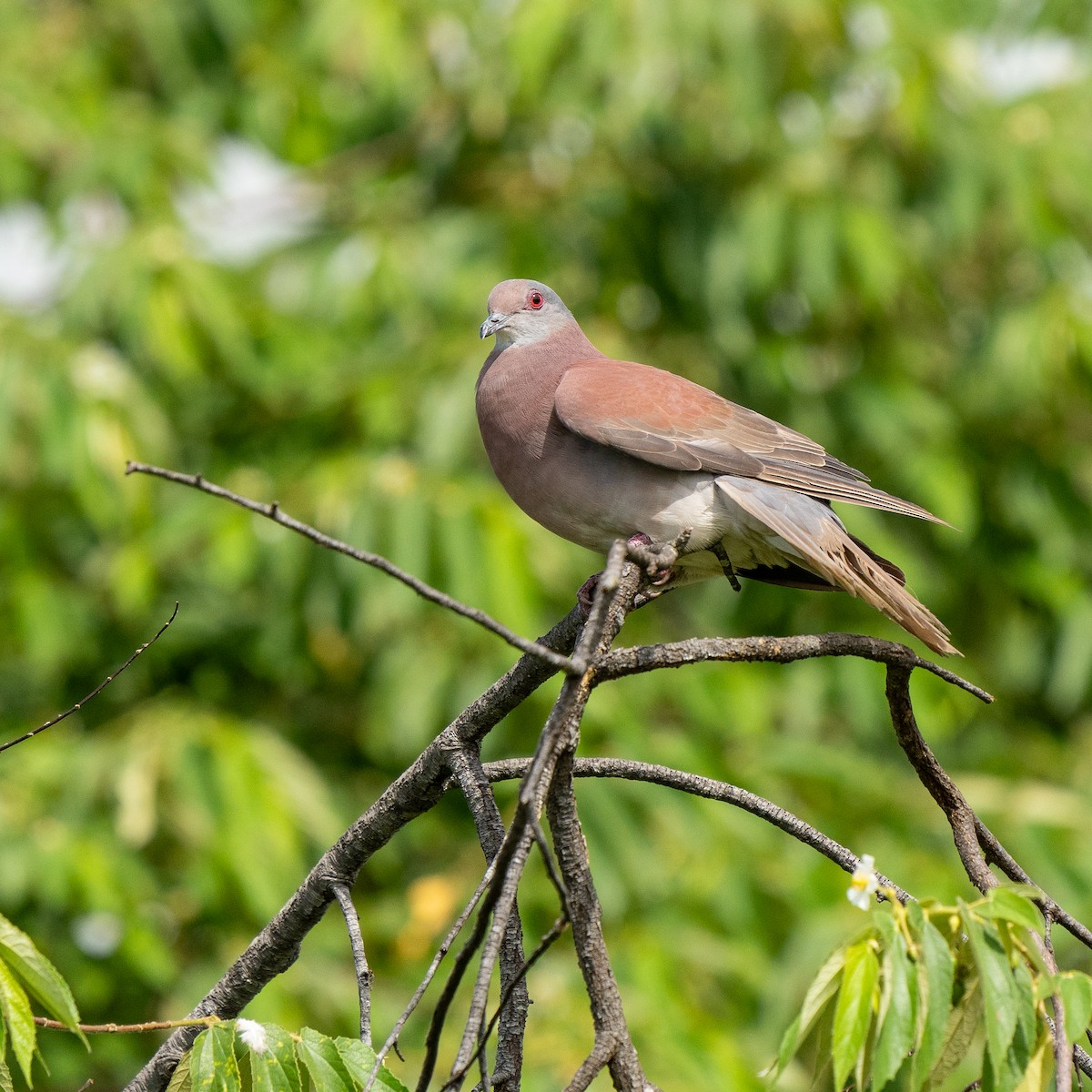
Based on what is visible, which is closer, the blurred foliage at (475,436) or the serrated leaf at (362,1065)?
the serrated leaf at (362,1065)

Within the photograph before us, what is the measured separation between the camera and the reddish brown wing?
297cm

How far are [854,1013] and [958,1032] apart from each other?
157mm

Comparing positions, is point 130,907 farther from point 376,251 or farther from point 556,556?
point 376,251

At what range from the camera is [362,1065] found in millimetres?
1642

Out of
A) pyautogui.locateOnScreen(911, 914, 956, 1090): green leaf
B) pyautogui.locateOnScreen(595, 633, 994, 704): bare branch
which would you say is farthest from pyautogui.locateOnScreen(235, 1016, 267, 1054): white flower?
pyautogui.locateOnScreen(911, 914, 956, 1090): green leaf

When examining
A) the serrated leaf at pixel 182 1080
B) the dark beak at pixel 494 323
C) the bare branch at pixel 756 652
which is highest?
the dark beak at pixel 494 323

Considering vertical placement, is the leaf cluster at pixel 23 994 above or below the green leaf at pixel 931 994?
below

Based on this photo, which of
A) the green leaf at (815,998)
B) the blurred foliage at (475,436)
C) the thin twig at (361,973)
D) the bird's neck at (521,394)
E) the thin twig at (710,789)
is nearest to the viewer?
the green leaf at (815,998)

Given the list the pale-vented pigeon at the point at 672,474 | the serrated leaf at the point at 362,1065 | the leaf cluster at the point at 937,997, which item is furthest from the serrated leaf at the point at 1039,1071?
the pale-vented pigeon at the point at 672,474

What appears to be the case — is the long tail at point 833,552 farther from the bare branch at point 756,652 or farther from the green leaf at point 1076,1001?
the green leaf at point 1076,1001

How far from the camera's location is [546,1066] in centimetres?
353

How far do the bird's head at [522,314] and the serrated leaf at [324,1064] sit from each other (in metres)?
2.25

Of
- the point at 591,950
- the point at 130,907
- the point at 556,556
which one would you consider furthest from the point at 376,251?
the point at 591,950

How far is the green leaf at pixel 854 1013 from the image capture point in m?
1.45
